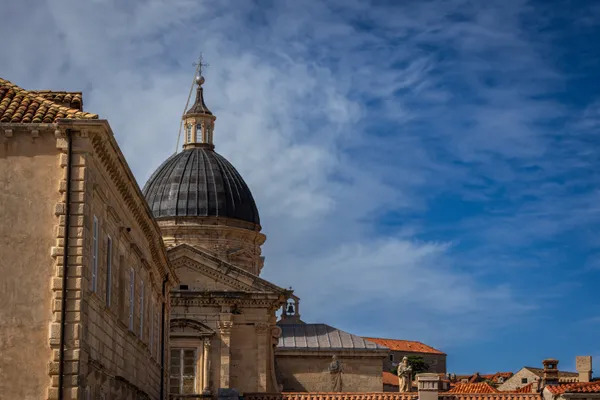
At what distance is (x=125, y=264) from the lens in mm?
23859

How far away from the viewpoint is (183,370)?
44.2 meters

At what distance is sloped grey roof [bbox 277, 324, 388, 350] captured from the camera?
164 ft

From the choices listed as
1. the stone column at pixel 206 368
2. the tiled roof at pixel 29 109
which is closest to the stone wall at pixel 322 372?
the stone column at pixel 206 368

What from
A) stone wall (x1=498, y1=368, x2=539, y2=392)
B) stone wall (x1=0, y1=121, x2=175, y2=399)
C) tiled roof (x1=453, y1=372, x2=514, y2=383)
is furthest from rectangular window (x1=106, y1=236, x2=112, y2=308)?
tiled roof (x1=453, y1=372, x2=514, y2=383)

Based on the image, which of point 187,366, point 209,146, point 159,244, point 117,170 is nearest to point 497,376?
point 209,146

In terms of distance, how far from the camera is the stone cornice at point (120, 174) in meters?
19.0

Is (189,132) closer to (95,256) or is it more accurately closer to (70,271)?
(95,256)

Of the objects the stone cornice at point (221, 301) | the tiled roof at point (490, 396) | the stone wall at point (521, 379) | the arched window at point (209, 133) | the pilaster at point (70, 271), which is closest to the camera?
the pilaster at point (70, 271)

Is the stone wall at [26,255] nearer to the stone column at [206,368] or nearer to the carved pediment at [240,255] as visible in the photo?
the stone column at [206,368]

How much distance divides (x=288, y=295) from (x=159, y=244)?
15934mm

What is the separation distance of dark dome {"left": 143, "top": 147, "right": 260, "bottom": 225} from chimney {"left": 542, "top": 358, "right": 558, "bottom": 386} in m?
16.5

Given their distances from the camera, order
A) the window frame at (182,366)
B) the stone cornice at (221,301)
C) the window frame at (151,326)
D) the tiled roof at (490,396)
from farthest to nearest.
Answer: the stone cornice at (221,301)
the window frame at (182,366)
the tiled roof at (490,396)
the window frame at (151,326)

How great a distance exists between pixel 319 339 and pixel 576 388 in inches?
664

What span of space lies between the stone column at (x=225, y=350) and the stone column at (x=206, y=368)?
514mm
